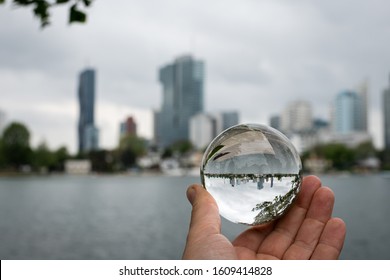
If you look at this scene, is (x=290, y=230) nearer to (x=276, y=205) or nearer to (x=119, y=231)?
(x=276, y=205)

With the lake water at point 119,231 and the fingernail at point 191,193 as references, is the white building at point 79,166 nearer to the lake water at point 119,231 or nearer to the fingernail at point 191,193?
the lake water at point 119,231

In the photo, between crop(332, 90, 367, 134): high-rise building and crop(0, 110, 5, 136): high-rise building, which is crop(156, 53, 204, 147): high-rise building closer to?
crop(332, 90, 367, 134): high-rise building

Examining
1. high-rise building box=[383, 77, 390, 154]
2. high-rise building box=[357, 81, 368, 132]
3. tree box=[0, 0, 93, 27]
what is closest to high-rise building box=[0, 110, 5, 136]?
high-rise building box=[383, 77, 390, 154]

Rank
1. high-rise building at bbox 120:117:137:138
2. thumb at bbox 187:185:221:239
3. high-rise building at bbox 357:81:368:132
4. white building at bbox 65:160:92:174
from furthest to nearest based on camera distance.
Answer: high-rise building at bbox 120:117:137:138 < high-rise building at bbox 357:81:368:132 < white building at bbox 65:160:92:174 < thumb at bbox 187:185:221:239

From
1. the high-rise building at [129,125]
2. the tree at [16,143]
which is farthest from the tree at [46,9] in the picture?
the high-rise building at [129,125]
